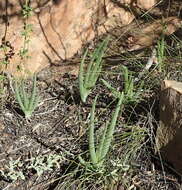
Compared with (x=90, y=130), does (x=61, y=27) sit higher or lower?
higher

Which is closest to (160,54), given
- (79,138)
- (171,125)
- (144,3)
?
(171,125)

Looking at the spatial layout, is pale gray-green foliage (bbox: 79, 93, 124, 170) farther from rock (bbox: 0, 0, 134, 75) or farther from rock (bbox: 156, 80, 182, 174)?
rock (bbox: 0, 0, 134, 75)

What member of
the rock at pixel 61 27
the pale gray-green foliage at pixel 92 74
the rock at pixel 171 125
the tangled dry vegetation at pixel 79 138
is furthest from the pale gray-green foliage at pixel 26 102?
the rock at pixel 171 125

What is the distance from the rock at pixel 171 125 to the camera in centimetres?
240

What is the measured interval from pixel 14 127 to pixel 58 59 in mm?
914

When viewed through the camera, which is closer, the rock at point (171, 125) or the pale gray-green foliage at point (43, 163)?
the rock at point (171, 125)

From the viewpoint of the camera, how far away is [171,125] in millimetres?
2467

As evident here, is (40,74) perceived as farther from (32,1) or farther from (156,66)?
(156,66)

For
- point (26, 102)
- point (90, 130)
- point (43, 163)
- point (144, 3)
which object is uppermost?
point (144, 3)

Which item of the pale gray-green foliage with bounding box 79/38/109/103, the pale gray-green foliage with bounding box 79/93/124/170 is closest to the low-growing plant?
the pale gray-green foliage with bounding box 79/38/109/103

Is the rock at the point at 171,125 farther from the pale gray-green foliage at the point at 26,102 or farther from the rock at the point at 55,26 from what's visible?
the rock at the point at 55,26

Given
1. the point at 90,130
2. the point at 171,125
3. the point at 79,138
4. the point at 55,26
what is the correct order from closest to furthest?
the point at 90,130 < the point at 171,125 < the point at 79,138 < the point at 55,26

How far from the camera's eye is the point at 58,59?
372cm

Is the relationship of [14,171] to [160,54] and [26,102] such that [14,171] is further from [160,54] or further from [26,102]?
[160,54]
